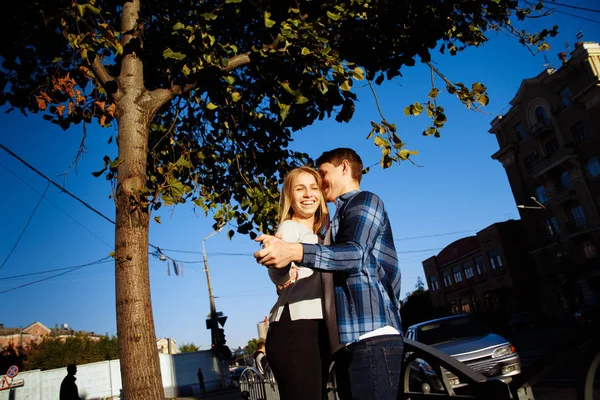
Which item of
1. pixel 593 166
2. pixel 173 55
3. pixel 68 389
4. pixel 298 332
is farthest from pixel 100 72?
pixel 593 166

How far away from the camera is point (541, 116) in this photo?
121 ft

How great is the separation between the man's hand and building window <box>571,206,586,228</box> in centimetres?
3848

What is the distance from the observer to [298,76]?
377 centimetres

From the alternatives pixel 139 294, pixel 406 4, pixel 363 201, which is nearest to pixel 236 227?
pixel 139 294

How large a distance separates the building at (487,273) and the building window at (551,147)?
8983mm

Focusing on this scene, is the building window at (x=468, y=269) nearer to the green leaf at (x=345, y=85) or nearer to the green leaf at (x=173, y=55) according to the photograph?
the green leaf at (x=345, y=85)

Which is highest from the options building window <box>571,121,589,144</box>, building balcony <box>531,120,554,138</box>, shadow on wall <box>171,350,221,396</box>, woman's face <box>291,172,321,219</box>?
building balcony <box>531,120,554,138</box>

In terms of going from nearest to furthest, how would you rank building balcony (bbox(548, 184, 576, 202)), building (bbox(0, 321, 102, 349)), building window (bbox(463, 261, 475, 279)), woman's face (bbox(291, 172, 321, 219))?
woman's face (bbox(291, 172, 321, 219)), building balcony (bbox(548, 184, 576, 202)), building window (bbox(463, 261, 475, 279)), building (bbox(0, 321, 102, 349))

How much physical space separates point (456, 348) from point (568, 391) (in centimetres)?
184

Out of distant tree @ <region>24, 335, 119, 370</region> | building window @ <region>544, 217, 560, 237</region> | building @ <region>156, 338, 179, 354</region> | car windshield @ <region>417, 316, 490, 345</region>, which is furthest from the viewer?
building @ <region>156, 338, 179, 354</region>

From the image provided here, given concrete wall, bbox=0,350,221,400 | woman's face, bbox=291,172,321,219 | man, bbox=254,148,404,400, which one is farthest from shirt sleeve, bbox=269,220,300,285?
concrete wall, bbox=0,350,221,400

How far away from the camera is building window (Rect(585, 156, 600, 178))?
31.1m

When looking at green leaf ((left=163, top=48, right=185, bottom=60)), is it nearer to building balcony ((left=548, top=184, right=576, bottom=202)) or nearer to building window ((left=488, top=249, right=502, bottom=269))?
building balcony ((left=548, top=184, right=576, bottom=202))

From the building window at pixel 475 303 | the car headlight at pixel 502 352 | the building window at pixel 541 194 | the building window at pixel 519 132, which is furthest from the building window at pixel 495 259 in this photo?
the car headlight at pixel 502 352
